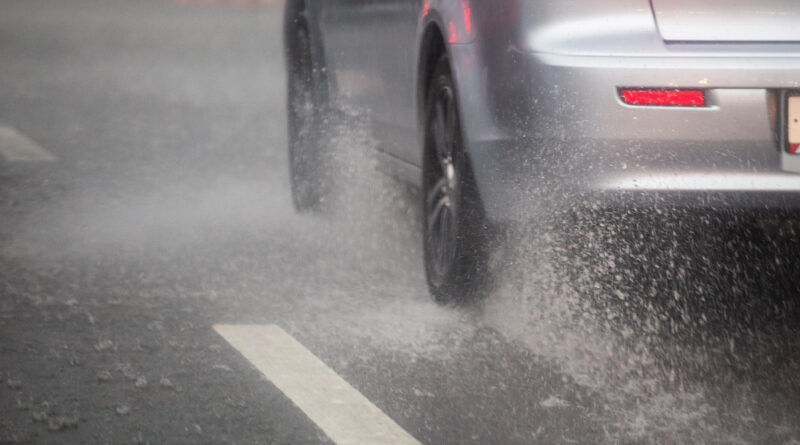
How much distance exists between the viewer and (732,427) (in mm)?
4180

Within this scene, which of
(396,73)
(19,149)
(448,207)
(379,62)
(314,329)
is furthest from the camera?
(19,149)

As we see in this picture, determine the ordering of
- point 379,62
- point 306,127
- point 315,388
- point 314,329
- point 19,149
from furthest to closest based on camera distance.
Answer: point 19,149, point 306,127, point 379,62, point 314,329, point 315,388

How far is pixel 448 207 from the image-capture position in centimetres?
574

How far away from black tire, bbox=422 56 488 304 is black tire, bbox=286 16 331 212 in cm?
218

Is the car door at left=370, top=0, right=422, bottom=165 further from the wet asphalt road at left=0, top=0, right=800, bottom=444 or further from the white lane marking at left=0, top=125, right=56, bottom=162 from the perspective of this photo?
the white lane marking at left=0, top=125, right=56, bottom=162

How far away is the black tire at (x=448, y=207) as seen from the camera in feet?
17.7

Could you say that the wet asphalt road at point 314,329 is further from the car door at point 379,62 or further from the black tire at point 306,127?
the car door at point 379,62

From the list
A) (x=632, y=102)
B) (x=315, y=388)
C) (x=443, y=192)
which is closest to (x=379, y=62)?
(x=443, y=192)

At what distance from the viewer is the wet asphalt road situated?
4.23 meters

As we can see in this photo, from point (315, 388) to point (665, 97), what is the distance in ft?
4.23

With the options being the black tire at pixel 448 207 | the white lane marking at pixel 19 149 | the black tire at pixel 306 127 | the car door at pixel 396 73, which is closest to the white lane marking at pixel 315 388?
the black tire at pixel 448 207

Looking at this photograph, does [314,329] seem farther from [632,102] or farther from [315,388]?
[632,102]

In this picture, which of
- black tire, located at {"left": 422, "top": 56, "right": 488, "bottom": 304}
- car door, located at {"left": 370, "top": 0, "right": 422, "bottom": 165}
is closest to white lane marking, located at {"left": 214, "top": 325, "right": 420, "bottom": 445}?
black tire, located at {"left": 422, "top": 56, "right": 488, "bottom": 304}

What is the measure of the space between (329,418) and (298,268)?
2.33 metres
